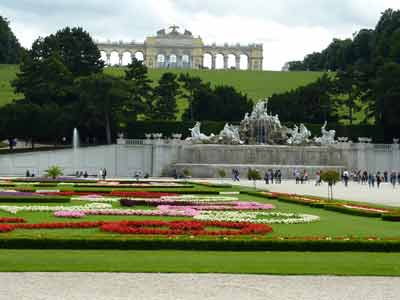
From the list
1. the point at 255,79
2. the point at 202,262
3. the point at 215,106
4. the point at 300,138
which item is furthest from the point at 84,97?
the point at 202,262

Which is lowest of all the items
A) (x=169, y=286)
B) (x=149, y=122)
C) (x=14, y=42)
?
(x=169, y=286)

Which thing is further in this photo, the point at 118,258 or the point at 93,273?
the point at 118,258

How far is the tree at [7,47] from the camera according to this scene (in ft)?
334

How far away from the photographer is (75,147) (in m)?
54.3

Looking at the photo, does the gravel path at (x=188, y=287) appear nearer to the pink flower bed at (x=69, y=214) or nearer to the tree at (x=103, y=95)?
the pink flower bed at (x=69, y=214)

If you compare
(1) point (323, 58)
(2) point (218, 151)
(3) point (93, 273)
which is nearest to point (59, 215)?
(3) point (93, 273)

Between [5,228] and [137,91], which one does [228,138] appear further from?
[5,228]

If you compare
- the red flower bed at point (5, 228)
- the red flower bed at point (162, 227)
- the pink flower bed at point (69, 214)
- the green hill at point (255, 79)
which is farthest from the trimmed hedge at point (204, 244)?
the green hill at point (255, 79)

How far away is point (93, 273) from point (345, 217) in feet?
32.3

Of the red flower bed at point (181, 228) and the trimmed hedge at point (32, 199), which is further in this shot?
the trimmed hedge at point (32, 199)

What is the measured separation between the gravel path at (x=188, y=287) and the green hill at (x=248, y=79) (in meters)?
70.7

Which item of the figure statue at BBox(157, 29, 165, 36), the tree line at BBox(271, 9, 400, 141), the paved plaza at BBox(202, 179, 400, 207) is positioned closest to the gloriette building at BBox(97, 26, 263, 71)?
the figure statue at BBox(157, 29, 165, 36)

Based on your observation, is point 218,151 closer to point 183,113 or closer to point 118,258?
point 183,113

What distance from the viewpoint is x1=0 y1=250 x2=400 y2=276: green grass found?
10398 millimetres
